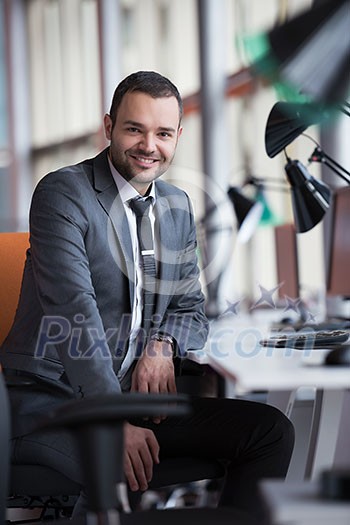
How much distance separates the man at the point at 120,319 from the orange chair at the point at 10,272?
8.8 inches

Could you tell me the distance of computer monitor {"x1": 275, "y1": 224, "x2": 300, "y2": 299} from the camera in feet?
12.4

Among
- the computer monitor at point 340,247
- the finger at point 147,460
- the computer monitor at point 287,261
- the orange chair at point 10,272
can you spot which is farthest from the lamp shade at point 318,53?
the computer monitor at point 287,261

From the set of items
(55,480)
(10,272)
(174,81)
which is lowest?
(55,480)

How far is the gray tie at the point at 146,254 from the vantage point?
2.15 metres

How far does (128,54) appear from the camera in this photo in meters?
9.12

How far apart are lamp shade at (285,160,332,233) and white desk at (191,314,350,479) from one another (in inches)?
15.2

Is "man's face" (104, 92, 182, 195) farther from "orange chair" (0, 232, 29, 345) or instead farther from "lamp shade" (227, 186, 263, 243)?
"lamp shade" (227, 186, 263, 243)

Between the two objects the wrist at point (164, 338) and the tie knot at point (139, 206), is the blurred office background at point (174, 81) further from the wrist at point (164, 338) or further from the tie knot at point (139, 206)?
the wrist at point (164, 338)

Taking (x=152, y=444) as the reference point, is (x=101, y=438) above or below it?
above

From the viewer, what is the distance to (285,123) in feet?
8.22

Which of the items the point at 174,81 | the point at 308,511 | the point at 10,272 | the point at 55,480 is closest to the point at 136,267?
the point at 10,272

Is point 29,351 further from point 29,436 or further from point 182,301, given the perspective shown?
point 182,301

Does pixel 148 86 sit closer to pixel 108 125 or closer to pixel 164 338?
pixel 108 125

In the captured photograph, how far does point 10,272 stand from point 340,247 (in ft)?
4.01
